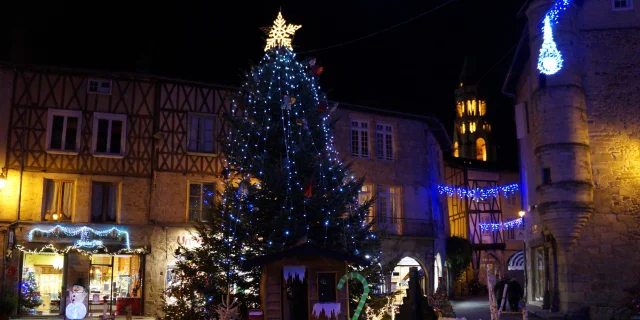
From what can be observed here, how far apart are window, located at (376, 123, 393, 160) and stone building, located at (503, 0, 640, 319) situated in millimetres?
8714

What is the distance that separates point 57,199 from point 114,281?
12.0ft

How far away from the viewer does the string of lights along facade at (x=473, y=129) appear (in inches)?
3430

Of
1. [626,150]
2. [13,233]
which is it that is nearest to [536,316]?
[626,150]

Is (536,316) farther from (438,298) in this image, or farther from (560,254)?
(438,298)

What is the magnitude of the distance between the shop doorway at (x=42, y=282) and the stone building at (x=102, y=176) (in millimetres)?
37

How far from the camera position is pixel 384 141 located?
98.5 ft

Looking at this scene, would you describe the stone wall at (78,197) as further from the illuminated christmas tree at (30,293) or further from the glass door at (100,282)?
the illuminated christmas tree at (30,293)

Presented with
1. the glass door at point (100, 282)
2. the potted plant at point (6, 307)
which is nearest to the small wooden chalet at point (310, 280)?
the potted plant at point (6, 307)

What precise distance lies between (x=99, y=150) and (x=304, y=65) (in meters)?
10.8

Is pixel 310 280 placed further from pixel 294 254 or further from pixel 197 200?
pixel 197 200

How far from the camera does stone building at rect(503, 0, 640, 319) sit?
20.6 metres

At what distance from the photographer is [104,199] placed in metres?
24.2

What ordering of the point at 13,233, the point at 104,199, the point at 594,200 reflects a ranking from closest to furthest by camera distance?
1. the point at 594,200
2. the point at 13,233
3. the point at 104,199

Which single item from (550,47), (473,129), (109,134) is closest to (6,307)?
(109,134)
